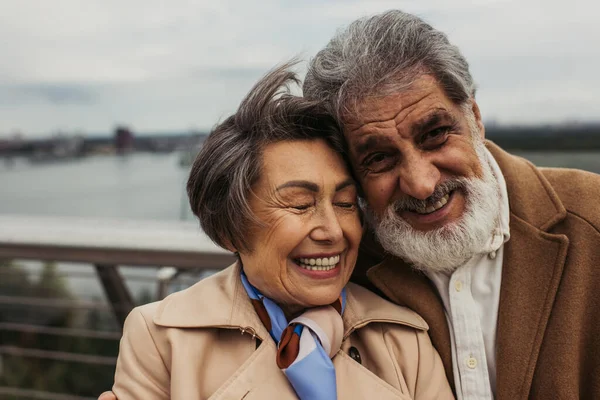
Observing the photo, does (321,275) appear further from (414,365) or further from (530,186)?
(530,186)

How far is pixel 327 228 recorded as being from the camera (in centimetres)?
150

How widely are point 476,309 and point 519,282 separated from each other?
0.16 metres

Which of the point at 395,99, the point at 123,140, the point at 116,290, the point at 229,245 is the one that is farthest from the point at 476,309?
the point at 123,140

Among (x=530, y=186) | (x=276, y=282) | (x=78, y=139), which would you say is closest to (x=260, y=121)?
(x=276, y=282)

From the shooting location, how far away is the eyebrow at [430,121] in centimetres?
154

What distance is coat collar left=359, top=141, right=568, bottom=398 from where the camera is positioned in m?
1.57

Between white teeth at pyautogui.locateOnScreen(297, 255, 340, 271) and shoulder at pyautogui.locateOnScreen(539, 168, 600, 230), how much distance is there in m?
0.82

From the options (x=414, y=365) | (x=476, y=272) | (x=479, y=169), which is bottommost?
(x=414, y=365)

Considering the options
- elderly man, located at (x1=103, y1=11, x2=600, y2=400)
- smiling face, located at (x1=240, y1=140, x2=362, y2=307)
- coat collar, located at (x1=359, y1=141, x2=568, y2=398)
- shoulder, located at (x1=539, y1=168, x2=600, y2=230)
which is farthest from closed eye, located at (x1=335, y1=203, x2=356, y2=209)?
shoulder, located at (x1=539, y1=168, x2=600, y2=230)

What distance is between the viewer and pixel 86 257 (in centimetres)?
256

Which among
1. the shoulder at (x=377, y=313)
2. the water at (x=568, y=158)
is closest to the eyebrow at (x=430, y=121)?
the shoulder at (x=377, y=313)

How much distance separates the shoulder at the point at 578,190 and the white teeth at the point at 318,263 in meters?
0.82

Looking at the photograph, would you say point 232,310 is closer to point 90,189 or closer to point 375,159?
point 375,159

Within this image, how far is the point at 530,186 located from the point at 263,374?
43.7 inches
